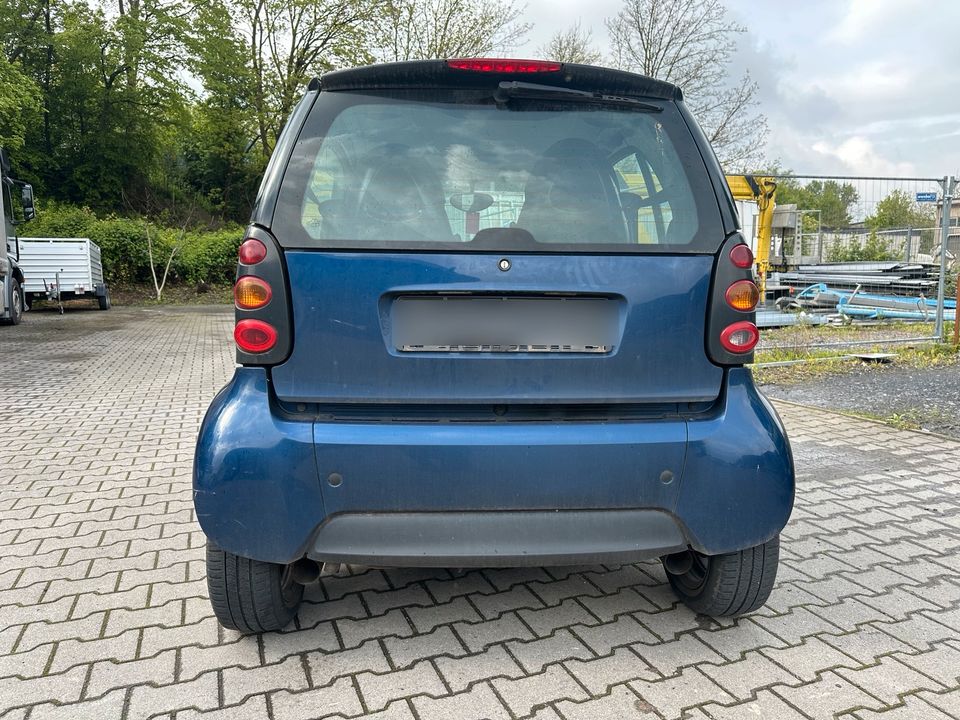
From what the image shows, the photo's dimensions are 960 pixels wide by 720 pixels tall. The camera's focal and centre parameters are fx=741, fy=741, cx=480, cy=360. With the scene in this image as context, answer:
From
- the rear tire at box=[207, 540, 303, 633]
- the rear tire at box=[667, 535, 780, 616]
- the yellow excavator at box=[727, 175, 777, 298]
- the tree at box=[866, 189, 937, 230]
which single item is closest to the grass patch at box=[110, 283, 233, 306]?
the yellow excavator at box=[727, 175, 777, 298]

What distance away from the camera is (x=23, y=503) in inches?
161

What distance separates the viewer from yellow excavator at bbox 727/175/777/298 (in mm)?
12812

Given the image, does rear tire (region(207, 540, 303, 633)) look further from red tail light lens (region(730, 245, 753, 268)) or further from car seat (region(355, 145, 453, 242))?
red tail light lens (region(730, 245, 753, 268))

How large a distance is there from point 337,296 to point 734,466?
1.28 m

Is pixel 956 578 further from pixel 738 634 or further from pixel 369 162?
pixel 369 162

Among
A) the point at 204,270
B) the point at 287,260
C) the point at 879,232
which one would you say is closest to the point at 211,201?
the point at 204,270

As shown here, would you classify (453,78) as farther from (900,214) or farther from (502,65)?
(900,214)

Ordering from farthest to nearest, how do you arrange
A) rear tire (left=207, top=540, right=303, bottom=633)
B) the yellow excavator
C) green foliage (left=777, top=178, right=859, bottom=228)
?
the yellow excavator, green foliage (left=777, top=178, right=859, bottom=228), rear tire (left=207, top=540, right=303, bottom=633)

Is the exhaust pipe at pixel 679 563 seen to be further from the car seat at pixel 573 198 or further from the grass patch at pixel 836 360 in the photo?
the grass patch at pixel 836 360

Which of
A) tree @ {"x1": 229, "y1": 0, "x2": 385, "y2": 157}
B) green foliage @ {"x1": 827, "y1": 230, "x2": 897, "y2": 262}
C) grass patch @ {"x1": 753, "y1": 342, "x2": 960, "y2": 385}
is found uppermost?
tree @ {"x1": 229, "y1": 0, "x2": 385, "y2": 157}

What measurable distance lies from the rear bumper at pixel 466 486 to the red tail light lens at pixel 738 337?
0.64 feet

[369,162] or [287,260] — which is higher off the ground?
[369,162]

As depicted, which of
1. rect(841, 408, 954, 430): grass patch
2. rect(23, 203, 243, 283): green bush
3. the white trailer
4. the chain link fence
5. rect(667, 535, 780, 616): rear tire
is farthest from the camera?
rect(23, 203, 243, 283): green bush

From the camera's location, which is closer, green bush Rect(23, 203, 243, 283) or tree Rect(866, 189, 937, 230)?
tree Rect(866, 189, 937, 230)
